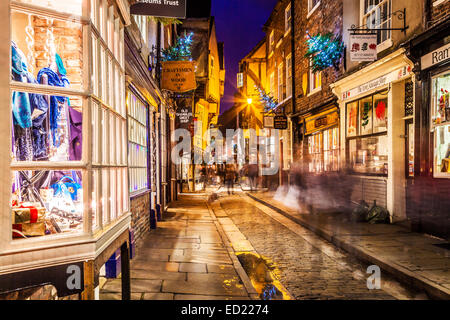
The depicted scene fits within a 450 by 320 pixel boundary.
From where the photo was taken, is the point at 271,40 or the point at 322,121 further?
the point at 271,40

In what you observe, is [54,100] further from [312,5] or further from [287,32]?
[287,32]

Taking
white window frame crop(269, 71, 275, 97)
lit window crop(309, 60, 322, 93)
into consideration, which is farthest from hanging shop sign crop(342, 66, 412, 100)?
white window frame crop(269, 71, 275, 97)

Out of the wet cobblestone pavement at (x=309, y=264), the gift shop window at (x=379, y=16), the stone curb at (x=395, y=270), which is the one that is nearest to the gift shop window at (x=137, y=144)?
the wet cobblestone pavement at (x=309, y=264)

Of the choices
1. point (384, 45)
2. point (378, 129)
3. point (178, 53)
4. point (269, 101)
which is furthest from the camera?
point (269, 101)

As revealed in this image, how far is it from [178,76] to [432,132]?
6.94 m

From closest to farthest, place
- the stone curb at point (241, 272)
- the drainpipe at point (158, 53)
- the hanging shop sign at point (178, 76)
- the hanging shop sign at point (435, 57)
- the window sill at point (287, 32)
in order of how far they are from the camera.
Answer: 1. the stone curb at point (241, 272)
2. the hanging shop sign at point (435, 57)
3. the hanging shop sign at point (178, 76)
4. the drainpipe at point (158, 53)
5. the window sill at point (287, 32)

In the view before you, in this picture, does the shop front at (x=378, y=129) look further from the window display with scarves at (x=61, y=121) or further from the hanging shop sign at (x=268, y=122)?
the window display with scarves at (x=61, y=121)

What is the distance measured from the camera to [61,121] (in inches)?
106

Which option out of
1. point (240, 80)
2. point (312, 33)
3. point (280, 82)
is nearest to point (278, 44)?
point (280, 82)

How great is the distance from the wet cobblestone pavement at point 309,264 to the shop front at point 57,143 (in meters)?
2.90

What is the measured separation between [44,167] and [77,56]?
1.00 m

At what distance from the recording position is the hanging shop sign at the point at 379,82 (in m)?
8.39

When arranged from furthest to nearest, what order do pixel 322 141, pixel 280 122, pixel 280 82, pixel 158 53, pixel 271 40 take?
pixel 271 40, pixel 280 82, pixel 280 122, pixel 322 141, pixel 158 53
